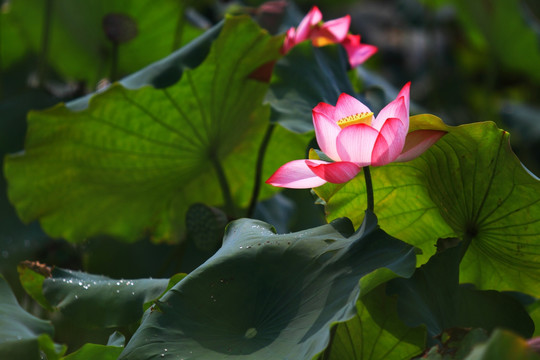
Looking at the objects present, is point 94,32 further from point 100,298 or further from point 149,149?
point 100,298

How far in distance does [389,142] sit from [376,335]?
222mm

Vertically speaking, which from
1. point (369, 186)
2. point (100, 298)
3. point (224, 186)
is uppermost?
point (369, 186)

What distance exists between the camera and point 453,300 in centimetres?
75

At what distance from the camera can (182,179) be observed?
126 centimetres

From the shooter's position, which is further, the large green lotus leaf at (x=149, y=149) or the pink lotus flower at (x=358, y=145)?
the large green lotus leaf at (x=149, y=149)

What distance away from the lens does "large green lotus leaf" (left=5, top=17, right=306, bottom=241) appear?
3.68 ft

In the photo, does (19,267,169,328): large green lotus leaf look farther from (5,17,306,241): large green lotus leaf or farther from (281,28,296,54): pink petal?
(281,28,296,54): pink petal

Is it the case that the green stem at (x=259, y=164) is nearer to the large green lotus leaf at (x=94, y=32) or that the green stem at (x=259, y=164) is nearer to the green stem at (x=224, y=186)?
the green stem at (x=224, y=186)

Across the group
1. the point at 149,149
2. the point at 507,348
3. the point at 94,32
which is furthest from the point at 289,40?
the point at 507,348

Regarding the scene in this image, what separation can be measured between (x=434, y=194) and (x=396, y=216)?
64 mm

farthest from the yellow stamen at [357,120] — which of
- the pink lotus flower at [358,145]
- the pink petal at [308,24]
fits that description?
the pink petal at [308,24]

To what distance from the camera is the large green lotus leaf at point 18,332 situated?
0.64 meters

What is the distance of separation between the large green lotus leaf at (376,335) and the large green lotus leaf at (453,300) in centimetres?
2

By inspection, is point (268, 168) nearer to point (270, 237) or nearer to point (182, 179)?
point (182, 179)
